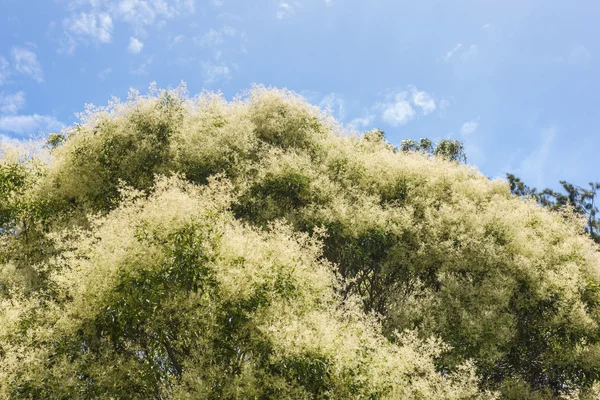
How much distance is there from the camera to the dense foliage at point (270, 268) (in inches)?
538

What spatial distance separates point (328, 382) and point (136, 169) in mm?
17465

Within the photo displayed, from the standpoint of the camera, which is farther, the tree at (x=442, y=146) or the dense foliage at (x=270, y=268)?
the tree at (x=442, y=146)

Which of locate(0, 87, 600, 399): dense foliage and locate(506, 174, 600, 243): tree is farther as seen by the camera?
locate(506, 174, 600, 243): tree

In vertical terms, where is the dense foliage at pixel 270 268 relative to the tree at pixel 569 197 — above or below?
below

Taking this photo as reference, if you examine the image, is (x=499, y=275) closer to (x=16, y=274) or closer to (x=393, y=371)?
→ (x=393, y=371)

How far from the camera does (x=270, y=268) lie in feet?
49.4

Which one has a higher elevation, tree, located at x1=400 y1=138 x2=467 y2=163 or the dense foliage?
tree, located at x1=400 y1=138 x2=467 y2=163

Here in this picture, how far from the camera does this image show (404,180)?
83.5 feet

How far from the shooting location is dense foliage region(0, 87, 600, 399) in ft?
44.8

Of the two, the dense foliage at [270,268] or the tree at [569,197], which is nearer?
the dense foliage at [270,268]

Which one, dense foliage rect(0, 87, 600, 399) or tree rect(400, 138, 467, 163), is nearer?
dense foliage rect(0, 87, 600, 399)

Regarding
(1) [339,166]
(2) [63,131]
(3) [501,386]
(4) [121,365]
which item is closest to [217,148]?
(1) [339,166]

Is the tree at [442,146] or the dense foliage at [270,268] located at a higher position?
the tree at [442,146]

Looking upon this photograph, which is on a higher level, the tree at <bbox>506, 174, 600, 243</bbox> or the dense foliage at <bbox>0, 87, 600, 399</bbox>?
the tree at <bbox>506, 174, 600, 243</bbox>
